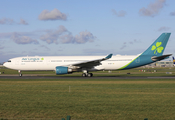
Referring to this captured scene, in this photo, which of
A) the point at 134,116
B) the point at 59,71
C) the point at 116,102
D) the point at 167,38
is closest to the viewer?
the point at 134,116

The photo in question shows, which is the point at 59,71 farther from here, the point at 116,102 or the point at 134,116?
the point at 134,116

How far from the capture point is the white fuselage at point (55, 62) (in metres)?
→ 40.6

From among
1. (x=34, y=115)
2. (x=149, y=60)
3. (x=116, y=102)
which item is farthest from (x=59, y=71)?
(x=34, y=115)

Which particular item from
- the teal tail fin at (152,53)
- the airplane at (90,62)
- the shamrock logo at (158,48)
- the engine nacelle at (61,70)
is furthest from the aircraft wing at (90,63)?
the shamrock logo at (158,48)

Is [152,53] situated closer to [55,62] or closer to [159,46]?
[159,46]

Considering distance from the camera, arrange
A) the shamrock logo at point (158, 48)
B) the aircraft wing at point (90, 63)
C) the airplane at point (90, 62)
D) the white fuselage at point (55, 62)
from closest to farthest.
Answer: the aircraft wing at point (90, 63)
the airplane at point (90, 62)
the shamrock logo at point (158, 48)
the white fuselage at point (55, 62)

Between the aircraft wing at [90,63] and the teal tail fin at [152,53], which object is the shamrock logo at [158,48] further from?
the aircraft wing at [90,63]

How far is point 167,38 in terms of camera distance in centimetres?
4022

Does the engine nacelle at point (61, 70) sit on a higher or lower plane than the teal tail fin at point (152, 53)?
lower

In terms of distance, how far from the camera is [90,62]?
3856 centimetres

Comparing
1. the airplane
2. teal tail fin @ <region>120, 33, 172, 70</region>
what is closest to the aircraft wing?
the airplane

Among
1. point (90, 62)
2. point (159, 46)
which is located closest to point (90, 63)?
point (90, 62)

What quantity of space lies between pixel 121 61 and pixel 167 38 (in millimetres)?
10007

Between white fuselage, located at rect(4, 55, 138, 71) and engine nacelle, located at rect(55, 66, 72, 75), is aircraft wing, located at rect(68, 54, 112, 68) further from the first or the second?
engine nacelle, located at rect(55, 66, 72, 75)
